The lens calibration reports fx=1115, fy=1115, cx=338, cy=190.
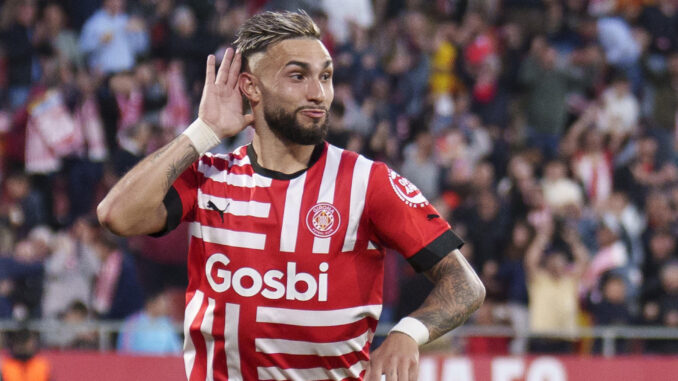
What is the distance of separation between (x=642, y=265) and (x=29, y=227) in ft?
20.5

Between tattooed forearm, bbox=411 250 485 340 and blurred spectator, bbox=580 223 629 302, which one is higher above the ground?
tattooed forearm, bbox=411 250 485 340

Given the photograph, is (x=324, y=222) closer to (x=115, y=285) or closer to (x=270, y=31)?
(x=270, y=31)

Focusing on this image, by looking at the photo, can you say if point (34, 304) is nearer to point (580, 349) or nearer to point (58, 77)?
point (58, 77)

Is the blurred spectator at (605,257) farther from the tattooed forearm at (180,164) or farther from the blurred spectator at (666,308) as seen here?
the tattooed forearm at (180,164)

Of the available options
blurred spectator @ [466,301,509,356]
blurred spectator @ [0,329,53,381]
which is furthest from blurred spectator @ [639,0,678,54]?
blurred spectator @ [0,329,53,381]

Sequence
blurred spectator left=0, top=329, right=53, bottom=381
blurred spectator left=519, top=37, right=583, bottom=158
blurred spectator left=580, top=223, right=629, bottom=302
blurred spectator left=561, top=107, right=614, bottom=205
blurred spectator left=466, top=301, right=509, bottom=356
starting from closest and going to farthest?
blurred spectator left=0, top=329, right=53, bottom=381 → blurred spectator left=466, top=301, right=509, bottom=356 → blurred spectator left=580, top=223, right=629, bottom=302 → blurred spectator left=561, top=107, right=614, bottom=205 → blurred spectator left=519, top=37, right=583, bottom=158

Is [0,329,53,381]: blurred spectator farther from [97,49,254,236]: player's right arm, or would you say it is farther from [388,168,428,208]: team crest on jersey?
[388,168,428,208]: team crest on jersey

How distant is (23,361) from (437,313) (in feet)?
19.8

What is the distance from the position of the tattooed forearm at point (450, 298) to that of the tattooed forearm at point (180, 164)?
0.96 meters

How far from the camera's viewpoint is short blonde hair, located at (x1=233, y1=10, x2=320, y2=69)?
4121 mm

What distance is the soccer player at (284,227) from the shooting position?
391 centimetres

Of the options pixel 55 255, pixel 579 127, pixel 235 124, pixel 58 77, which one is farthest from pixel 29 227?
pixel 235 124

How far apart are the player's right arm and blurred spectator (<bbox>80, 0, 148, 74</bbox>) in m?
8.64

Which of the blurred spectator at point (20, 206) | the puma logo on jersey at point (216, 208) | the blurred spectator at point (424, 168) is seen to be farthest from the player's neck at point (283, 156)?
the blurred spectator at point (20, 206)
